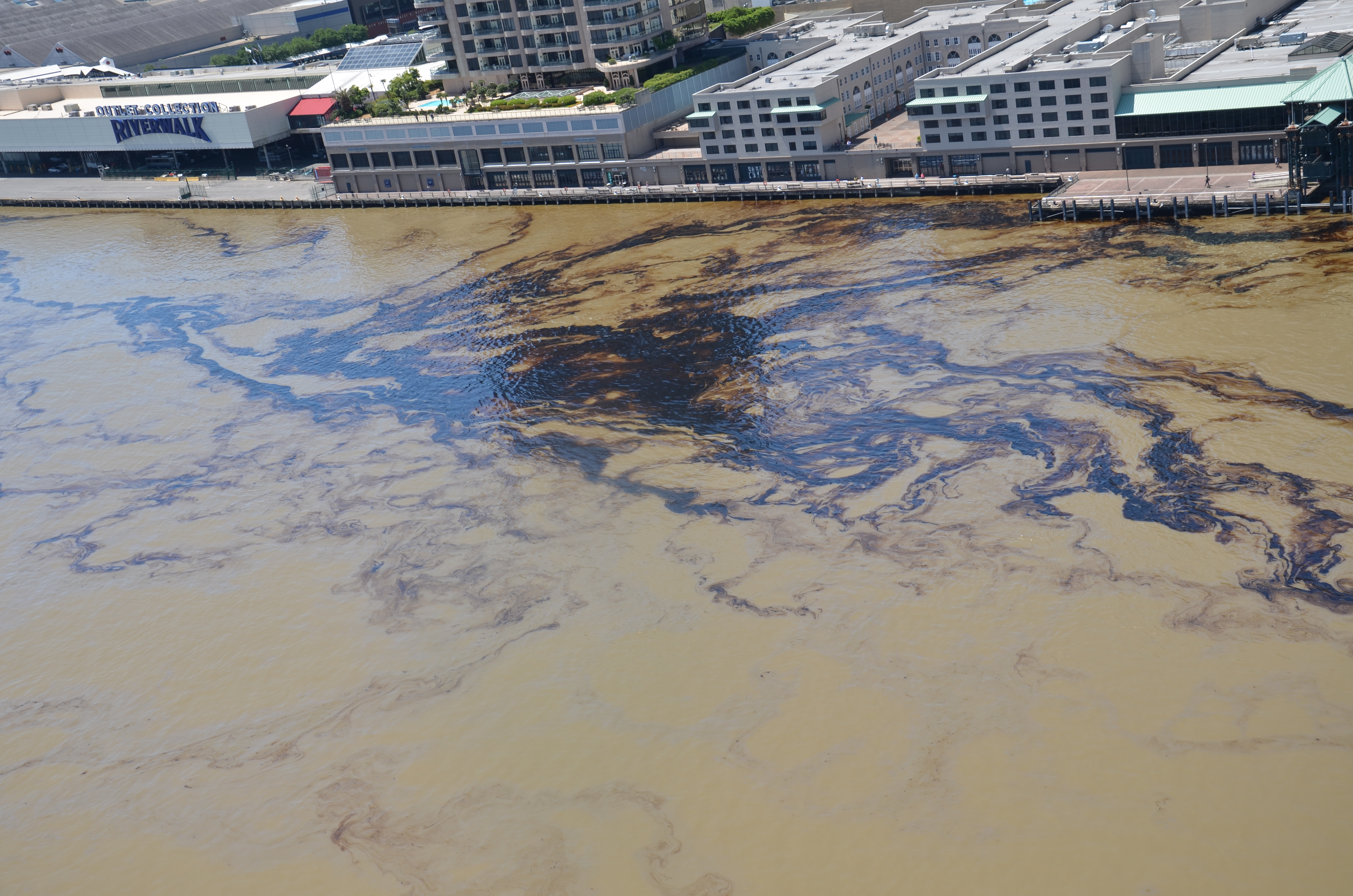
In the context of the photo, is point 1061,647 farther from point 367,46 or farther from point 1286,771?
point 367,46

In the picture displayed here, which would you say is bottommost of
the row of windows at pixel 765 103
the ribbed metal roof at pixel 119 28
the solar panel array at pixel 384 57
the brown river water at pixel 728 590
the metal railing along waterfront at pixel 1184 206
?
the brown river water at pixel 728 590

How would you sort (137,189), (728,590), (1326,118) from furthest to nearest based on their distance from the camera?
1. (137,189)
2. (1326,118)
3. (728,590)

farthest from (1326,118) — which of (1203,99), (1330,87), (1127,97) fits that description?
(1127,97)

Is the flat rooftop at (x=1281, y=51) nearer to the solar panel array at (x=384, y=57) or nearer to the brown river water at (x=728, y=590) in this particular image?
the brown river water at (x=728, y=590)

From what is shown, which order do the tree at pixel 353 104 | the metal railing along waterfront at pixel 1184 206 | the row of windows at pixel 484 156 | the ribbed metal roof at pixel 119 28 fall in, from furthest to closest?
1. the ribbed metal roof at pixel 119 28
2. the tree at pixel 353 104
3. the row of windows at pixel 484 156
4. the metal railing along waterfront at pixel 1184 206

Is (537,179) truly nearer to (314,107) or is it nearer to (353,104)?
(353,104)

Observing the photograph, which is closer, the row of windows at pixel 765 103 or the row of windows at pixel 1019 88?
the row of windows at pixel 1019 88

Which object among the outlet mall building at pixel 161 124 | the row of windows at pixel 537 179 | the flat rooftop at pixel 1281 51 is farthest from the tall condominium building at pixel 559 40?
the flat rooftop at pixel 1281 51

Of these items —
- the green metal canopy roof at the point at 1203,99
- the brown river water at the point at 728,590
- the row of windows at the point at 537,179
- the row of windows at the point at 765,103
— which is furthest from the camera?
the row of windows at the point at 537,179
